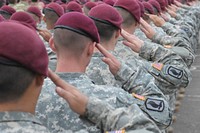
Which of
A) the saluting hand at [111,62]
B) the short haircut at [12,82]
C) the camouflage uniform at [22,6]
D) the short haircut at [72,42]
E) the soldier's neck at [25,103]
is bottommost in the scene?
the camouflage uniform at [22,6]

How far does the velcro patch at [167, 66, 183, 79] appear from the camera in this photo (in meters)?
3.83

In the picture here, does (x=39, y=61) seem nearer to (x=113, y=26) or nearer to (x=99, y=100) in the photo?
(x=99, y=100)

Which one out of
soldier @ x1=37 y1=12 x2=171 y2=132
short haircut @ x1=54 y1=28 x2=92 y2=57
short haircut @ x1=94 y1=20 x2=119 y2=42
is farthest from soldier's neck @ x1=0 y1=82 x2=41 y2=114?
short haircut @ x1=94 y1=20 x2=119 y2=42

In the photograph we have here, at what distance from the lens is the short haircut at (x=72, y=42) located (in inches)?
102

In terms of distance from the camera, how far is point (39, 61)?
1.94 metres

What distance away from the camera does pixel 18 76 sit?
188cm

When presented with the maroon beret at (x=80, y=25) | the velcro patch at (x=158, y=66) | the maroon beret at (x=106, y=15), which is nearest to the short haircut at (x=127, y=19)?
the velcro patch at (x=158, y=66)

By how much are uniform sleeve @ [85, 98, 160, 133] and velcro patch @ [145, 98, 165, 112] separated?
657 mm

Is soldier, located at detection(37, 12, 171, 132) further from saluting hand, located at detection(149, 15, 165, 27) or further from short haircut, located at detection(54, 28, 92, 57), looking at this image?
saluting hand, located at detection(149, 15, 165, 27)

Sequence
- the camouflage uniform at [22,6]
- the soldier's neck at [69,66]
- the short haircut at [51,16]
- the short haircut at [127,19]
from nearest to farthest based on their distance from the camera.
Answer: the soldier's neck at [69,66]
the short haircut at [127,19]
the short haircut at [51,16]
the camouflage uniform at [22,6]

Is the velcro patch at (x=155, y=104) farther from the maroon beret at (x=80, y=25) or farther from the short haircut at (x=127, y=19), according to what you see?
the short haircut at (x=127, y=19)

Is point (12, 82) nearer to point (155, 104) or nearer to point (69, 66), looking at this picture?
point (69, 66)

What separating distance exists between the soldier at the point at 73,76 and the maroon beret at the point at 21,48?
22.6 inches

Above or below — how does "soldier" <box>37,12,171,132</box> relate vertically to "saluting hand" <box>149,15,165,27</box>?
above
